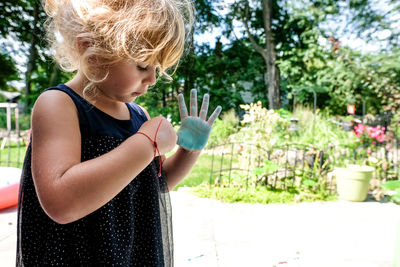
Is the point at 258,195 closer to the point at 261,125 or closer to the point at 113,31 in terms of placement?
the point at 261,125

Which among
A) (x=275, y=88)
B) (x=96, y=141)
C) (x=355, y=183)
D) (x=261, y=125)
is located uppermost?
(x=275, y=88)

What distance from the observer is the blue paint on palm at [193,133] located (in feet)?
2.75

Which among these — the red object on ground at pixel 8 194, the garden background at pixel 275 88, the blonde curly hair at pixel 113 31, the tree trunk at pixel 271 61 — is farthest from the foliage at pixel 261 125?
the tree trunk at pixel 271 61

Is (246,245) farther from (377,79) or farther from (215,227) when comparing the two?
(377,79)

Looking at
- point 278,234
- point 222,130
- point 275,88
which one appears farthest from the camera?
point 275,88

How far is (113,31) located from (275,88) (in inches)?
391

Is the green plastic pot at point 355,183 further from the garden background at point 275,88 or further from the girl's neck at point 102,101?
the girl's neck at point 102,101

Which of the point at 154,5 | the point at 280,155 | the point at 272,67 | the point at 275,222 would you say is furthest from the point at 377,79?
the point at 154,5

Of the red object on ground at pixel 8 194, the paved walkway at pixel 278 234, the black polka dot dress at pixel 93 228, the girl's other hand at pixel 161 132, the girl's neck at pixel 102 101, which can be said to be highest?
the girl's neck at pixel 102 101

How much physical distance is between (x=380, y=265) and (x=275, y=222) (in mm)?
959

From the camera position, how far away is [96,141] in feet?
2.17

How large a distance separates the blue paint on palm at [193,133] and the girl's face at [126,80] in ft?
0.65

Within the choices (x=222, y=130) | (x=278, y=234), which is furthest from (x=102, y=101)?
(x=222, y=130)

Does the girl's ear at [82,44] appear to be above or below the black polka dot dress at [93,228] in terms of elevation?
above
